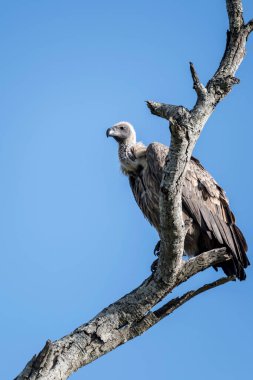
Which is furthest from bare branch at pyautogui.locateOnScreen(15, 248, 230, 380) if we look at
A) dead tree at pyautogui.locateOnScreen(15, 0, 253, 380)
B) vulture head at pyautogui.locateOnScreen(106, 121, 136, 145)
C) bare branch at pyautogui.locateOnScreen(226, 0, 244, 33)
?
vulture head at pyautogui.locateOnScreen(106, 121, 136, 145)

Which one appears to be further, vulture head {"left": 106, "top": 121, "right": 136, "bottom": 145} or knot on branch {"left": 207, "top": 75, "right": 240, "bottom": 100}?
vulture head {"left": 106, "top": 121, "right": 136, "bottom": 145}

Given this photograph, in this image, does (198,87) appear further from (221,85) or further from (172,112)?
(172,112)

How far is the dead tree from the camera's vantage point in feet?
20.4

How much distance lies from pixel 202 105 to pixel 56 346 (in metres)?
2.65

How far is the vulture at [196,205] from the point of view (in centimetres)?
934

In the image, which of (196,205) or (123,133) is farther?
(123,133)

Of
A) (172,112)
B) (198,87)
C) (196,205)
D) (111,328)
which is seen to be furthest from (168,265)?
(196,205)

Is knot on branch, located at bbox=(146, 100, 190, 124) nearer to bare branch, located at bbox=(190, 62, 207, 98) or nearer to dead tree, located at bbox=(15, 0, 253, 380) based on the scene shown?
dead tree, located at bbox=(15, 0, 253, 380)

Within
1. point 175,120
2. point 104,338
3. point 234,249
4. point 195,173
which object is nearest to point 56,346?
point 104,338

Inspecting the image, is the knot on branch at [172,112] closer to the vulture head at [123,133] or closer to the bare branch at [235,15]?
the bare branch at [235,15]

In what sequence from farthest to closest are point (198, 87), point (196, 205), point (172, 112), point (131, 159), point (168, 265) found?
point (131, 159)
point (196, 205)
point (168, 265)
point (198, 87)
point (172, 112)

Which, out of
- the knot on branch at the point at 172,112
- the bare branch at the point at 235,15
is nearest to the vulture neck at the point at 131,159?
the bare branch at the point at 235,15

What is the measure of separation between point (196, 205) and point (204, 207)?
0.41 ft

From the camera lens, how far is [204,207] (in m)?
9.72
